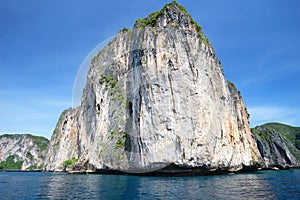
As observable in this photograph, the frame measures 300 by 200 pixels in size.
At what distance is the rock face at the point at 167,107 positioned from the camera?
122 feet

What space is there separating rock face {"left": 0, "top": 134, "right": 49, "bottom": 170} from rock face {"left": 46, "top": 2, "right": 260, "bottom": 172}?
122 metres

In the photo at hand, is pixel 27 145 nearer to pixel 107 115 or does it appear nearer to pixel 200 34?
pixel 107 115

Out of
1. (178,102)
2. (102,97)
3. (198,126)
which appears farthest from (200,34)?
(102,97)

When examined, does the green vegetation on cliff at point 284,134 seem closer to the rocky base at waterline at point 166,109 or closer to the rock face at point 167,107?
the rock face at point 167,107

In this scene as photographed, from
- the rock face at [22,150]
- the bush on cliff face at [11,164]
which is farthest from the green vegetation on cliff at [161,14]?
the bush on cliff face at [11,164]

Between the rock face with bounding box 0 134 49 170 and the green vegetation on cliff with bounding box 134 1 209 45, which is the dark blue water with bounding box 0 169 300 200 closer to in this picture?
the green vegetation on cliff with bounding box 134 1 209 45

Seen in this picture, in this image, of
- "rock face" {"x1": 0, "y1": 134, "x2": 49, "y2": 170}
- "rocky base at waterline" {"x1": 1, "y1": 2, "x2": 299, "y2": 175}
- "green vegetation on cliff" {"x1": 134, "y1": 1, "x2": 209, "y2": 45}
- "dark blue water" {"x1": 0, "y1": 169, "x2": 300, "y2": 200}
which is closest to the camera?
"dark blue water" {"x1": 0, "y1": 169, "x2": 300, "y2": 200}

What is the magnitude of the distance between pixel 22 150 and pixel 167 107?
6105 inches

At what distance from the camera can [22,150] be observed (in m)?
164

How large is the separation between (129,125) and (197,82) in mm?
14123

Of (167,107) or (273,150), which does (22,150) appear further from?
(167,107)

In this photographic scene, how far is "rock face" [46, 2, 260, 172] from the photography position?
37.2 metres

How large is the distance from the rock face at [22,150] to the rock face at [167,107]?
4807 inches

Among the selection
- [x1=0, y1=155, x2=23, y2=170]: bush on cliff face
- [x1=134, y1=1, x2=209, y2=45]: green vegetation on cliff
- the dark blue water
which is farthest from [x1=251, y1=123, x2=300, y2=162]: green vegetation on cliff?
[x1=0, y1=155, x2=23, y2=170]: bush on cliff face
